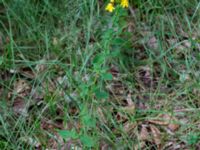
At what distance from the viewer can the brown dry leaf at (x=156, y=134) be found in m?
2.84

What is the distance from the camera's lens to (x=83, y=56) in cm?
323

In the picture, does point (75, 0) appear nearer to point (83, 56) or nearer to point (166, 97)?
point (83, 56)

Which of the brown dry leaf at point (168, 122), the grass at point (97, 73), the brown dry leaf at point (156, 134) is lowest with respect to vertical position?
the brown dry leaf at point (156, 134)

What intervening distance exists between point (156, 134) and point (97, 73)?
61 cm

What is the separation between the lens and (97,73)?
254cm

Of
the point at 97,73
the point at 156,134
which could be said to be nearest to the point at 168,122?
the point at 156,134

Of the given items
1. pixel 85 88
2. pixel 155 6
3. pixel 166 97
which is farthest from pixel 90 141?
pixel 155 6

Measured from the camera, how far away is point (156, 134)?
2887mm

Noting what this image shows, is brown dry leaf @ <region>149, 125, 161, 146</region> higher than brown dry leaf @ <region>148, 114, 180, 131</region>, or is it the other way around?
brown dry leaf @ <region>148, 114, 180, 131</region>

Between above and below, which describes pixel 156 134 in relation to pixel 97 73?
below

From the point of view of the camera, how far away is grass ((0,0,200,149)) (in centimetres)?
282

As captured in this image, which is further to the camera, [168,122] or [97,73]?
[168,122]

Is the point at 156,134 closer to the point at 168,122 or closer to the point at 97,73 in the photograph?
the point at 168,122

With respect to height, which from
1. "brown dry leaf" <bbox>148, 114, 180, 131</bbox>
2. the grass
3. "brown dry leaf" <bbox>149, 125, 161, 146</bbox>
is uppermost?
the grass
